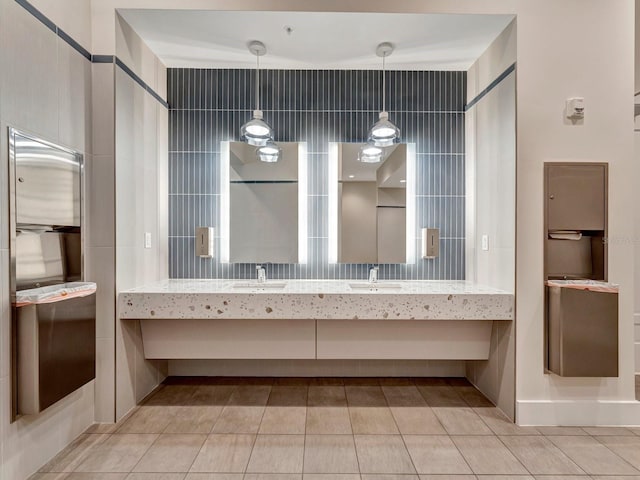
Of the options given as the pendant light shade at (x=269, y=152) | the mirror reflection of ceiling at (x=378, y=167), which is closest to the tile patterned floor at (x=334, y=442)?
the mirror reflection of ceiling at (x=378, y=167)

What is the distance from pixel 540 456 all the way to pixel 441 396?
Result: 83 centimetres

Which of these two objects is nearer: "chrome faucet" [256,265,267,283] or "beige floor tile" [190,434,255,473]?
"beige floor tile" [190,434,255,473]

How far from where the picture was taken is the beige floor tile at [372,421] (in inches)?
91.0

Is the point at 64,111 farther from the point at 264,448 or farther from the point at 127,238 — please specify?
the point at 264,448

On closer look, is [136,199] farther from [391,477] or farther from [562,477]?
[562,477]

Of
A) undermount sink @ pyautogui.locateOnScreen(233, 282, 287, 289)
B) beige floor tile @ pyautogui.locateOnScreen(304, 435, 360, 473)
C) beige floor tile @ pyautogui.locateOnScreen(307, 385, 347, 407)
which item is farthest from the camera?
undermount sink @ pyautogui.locateOnScreen(233, 282, 287, 289)

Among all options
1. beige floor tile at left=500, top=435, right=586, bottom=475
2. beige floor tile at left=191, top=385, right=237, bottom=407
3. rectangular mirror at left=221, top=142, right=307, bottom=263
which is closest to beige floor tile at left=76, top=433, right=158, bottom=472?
beige floor tile at left=191, top=385, right=237, bottom=407

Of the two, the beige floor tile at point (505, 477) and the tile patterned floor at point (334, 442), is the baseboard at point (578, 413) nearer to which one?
the tile patterned floor at point (334, 442)

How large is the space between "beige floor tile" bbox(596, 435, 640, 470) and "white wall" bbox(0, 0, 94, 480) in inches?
121

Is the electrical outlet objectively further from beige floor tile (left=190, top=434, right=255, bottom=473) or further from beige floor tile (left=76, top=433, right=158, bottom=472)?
beige floor tile (left=76, top=433, right=158, bottom=472)

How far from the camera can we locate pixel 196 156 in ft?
10.4

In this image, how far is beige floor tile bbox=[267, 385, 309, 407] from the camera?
2.70 meters

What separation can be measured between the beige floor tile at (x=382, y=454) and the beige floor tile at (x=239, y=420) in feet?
2.18

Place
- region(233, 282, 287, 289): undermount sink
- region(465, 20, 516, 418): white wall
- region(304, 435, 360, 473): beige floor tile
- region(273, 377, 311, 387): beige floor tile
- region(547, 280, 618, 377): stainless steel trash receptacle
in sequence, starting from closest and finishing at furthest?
region(304, 435, 360, 473): beige floor tile → region(547, 280, 618, 377): stainless steel trash receptacle → region(465, 20, 516, 418): white wall → region(233, 282, 287, 289): undermount sink → region(273, 377, 311, 387): beige floor tile
